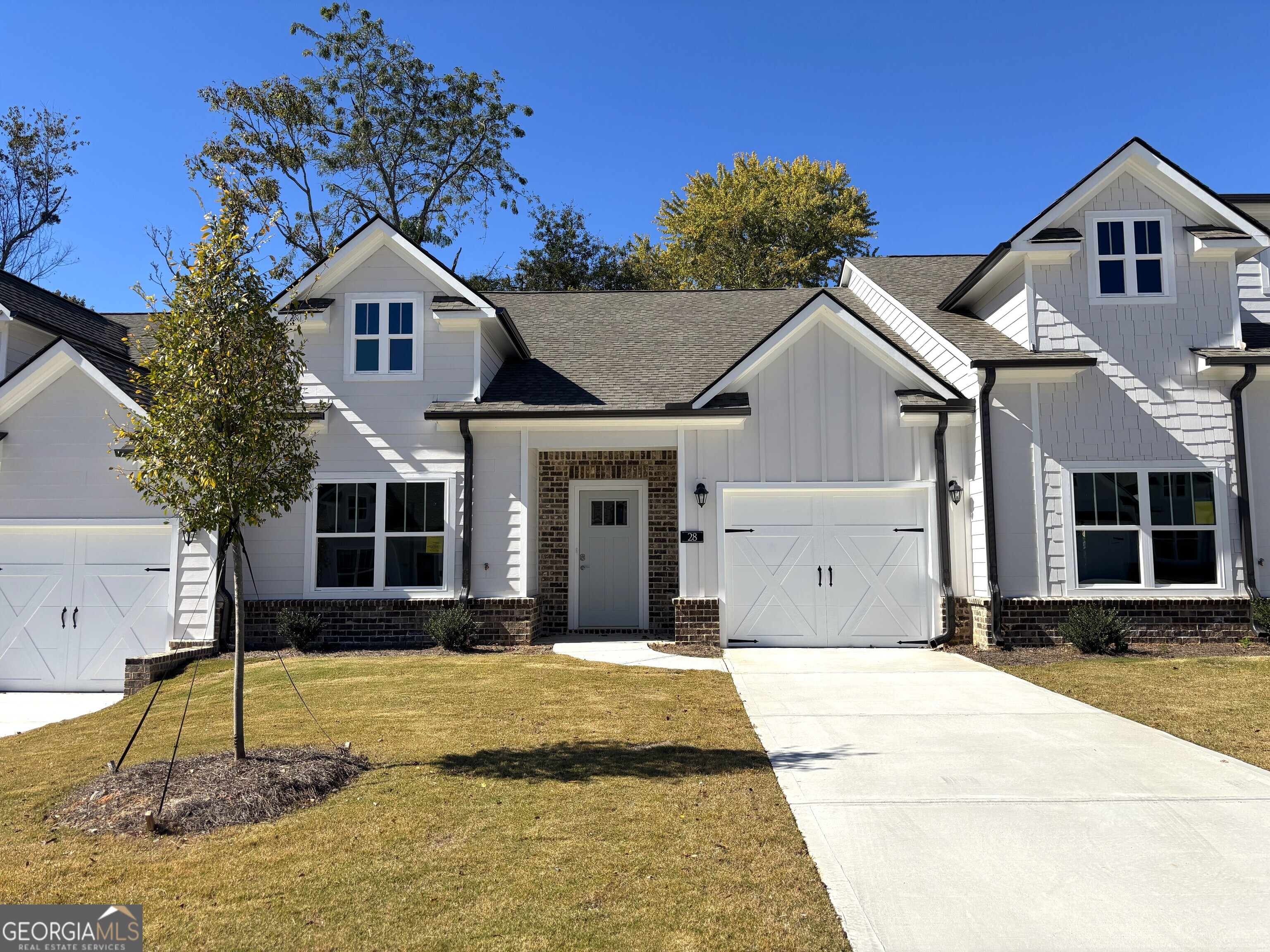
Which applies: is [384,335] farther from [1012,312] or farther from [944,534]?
[1012,312]

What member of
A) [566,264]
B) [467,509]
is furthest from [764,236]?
[467,509]

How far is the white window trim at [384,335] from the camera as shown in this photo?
13773 millimetres

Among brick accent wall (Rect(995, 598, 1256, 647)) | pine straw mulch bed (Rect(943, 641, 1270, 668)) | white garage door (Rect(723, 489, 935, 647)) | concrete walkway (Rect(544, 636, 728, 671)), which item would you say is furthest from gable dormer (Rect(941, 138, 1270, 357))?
concrete walkway (Rect(544, 636, 728, 671))

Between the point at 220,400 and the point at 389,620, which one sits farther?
the point at 389,620

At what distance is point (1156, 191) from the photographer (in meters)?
13.0

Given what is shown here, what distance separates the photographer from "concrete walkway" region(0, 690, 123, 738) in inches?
418

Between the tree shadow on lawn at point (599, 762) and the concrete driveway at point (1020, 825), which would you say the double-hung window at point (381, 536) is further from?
the tree shadow on lawn at point (599, 762)

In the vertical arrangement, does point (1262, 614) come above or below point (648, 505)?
below

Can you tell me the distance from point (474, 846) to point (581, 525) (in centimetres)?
1063

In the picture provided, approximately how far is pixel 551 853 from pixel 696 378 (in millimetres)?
10496

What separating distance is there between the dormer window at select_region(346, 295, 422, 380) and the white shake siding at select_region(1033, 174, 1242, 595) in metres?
9.66

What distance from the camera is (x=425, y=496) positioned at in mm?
13594

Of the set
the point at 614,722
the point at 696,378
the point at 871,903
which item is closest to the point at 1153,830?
the point at 871,903

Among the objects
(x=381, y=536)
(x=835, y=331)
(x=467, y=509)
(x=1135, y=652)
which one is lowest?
(x=1135, y=652)
